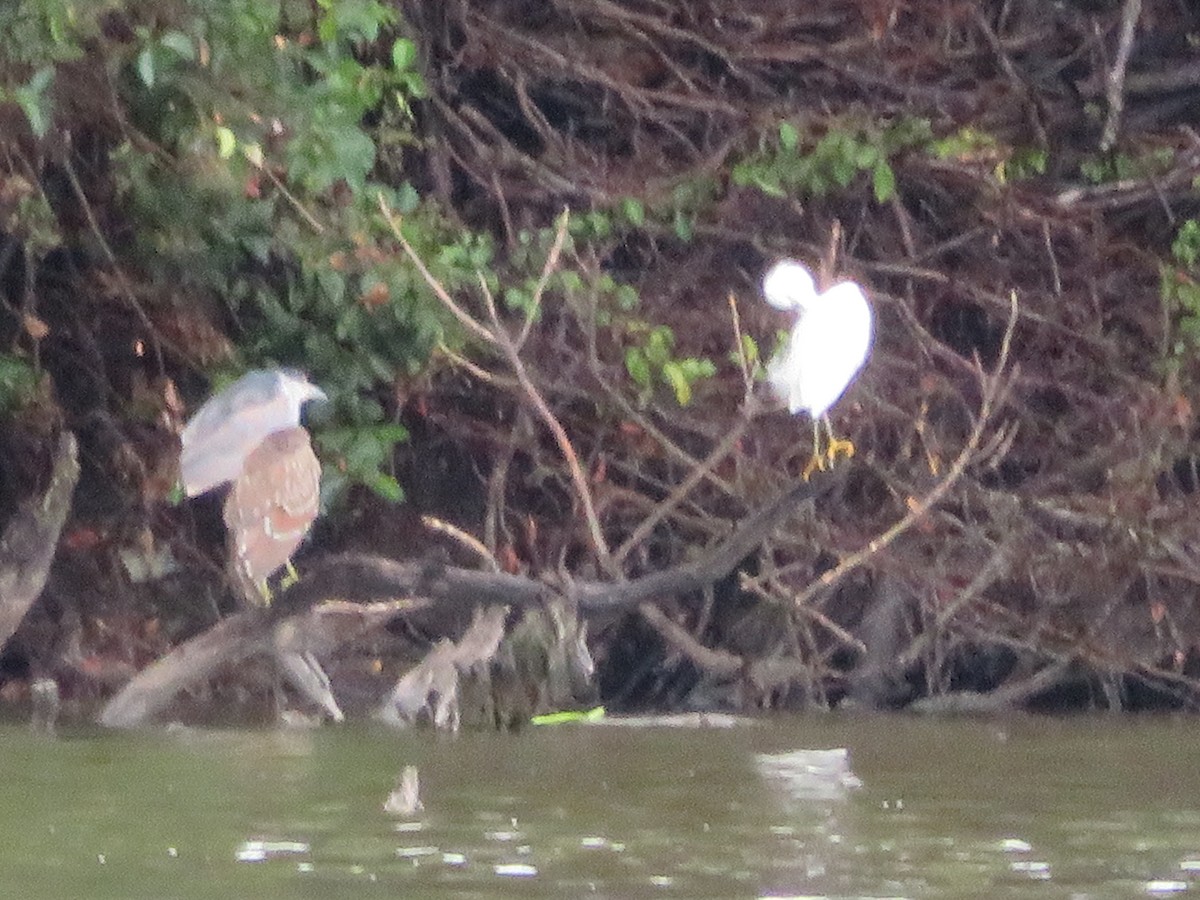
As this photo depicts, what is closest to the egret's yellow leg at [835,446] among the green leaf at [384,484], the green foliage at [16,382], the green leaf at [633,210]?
the green leaf at [633,210]

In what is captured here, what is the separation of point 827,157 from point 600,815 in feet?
8.52

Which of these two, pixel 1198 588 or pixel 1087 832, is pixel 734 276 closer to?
pixel 1198 588

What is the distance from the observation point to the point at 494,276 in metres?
5.75

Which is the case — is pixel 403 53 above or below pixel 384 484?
above

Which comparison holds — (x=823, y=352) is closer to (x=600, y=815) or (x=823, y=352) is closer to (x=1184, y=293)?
(x=1184, y=293)

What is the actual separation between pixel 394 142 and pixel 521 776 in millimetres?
2183

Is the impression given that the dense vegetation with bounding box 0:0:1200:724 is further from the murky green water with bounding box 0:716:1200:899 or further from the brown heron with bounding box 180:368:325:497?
the murky green water with bounding box 0:716:1200:899

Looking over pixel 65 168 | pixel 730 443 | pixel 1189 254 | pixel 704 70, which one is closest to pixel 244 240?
pixel 65 168

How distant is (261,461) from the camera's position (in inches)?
200

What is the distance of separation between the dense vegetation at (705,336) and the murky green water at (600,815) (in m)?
0.83

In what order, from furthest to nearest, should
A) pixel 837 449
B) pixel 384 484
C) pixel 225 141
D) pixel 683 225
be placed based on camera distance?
1. pixel 683 225
2. pixel 837 449
3. pixel 384 484
4. pixel 225 141

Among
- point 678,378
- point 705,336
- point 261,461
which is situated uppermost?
point 705,336

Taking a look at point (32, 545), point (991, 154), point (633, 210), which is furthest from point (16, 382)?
point (991, 154)

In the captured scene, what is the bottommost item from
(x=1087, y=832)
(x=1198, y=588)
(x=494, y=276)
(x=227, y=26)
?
(x=1087, y=832)
